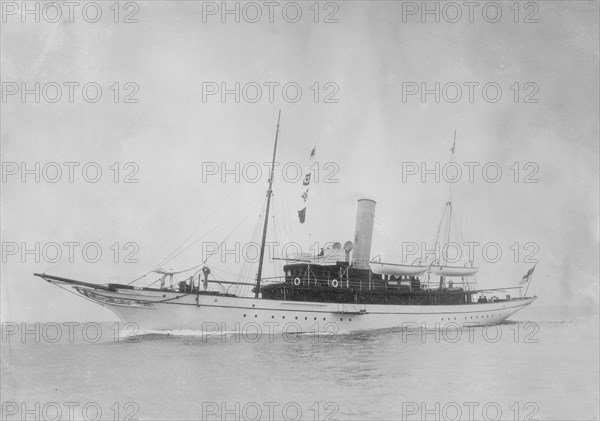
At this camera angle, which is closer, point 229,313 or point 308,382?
point 308,382

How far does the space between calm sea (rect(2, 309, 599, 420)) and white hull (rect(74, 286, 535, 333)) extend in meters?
2.33

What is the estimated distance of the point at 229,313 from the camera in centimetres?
2719

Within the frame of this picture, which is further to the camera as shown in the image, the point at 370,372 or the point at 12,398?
the point at 370,372

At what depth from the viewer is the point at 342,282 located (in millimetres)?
31688

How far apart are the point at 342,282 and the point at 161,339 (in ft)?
39.0

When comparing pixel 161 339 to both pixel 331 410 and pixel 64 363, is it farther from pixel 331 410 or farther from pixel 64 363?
pixel 331 410

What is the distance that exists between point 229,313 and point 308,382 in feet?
41.5

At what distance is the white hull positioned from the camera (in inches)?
1040

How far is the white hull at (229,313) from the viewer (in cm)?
2642

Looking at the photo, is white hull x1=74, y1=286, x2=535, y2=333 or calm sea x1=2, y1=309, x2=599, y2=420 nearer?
calm sea x1=2, y1=309, x2=599, y2=420

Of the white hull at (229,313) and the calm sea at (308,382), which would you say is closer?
the calm sea at (308,382)

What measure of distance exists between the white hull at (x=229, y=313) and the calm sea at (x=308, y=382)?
2329mm

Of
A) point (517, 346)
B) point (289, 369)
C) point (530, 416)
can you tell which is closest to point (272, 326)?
point (289, 369)

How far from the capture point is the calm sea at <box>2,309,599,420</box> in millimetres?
12008
